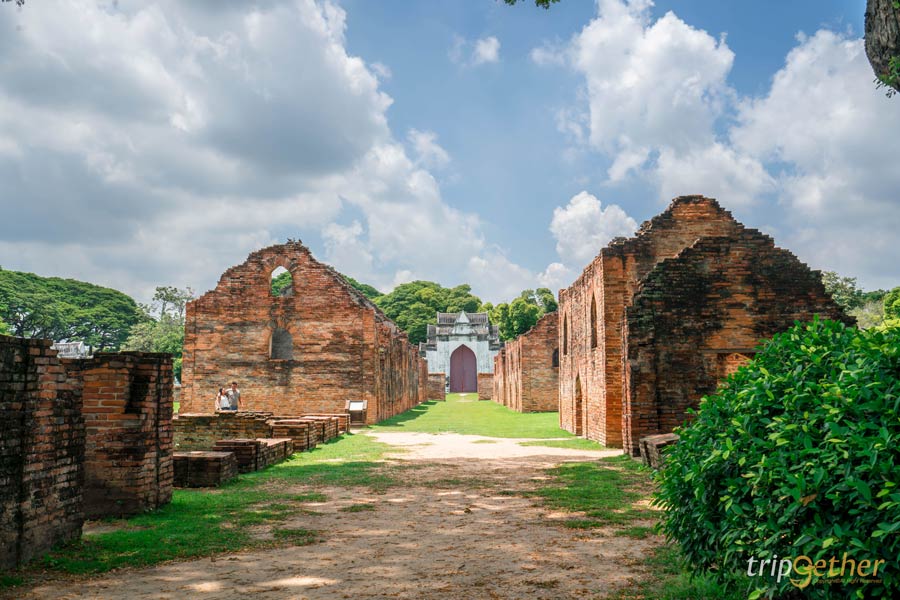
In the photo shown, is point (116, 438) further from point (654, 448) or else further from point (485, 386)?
point (485, 386)

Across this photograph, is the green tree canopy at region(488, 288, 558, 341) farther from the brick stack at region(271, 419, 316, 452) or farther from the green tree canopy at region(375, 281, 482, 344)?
the brick stack at region(271, 419, 316, 452)

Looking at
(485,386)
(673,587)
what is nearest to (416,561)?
(673,587)

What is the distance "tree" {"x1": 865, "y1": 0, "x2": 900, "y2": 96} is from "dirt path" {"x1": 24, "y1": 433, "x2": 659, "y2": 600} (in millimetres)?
9259

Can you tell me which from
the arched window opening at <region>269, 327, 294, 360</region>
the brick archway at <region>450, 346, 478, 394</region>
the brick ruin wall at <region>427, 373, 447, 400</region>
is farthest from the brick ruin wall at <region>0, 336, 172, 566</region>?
the brick archway at <region>450, 346, 478, 394</region>

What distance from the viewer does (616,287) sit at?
15180 mm

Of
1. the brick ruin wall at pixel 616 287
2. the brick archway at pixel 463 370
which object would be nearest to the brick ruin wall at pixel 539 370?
the brick ruin wall at pixel 616 287

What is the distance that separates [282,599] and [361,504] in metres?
3.82

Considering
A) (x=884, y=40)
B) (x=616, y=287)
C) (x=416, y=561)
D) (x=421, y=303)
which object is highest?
(x=421, y=303)

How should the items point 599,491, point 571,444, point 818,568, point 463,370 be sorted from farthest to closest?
point 463,370 < point 571,444 < point 599,491 < point 818,568

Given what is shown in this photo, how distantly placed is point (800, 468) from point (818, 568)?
1.51 feet

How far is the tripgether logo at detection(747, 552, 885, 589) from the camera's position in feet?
9.33

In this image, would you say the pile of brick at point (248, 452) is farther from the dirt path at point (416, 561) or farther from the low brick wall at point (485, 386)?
the low brick wall at point (485, 386)

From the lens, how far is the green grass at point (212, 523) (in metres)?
5.48

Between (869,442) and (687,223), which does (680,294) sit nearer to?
(687,223)
